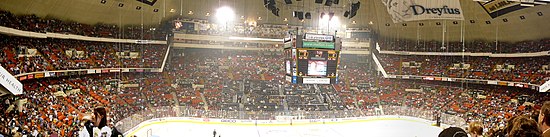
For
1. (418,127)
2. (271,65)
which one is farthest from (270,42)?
(418,127)

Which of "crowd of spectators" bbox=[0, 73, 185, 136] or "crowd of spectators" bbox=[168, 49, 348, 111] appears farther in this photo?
"crowd of spectators" bbox=[168, 49, 348, 111]

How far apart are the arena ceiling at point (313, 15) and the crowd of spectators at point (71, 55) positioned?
125 cm

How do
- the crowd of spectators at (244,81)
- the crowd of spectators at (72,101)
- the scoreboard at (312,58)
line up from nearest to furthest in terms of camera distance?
1. the crowd of spectators at (72,101)
2. the scoreboard at (312,58)
3. the crowd of spectators at (244,81)

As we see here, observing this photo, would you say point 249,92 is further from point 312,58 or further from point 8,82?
point 8,82

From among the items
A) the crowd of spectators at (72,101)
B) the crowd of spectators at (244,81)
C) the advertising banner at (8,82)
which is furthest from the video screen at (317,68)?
the advertising banner at (8,82)

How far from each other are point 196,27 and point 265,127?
33.1ft

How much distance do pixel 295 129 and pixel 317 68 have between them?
4799 mm

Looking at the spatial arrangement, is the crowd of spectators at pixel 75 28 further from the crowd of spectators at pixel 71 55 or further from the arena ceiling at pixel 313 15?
the crowd of spectators at pixel 71 55

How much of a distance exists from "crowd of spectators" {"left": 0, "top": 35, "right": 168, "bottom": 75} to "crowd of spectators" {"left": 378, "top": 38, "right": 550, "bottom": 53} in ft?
53.0

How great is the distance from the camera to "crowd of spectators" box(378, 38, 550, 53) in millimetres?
19562

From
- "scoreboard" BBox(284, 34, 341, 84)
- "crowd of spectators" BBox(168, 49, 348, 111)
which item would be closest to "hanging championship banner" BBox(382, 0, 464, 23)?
"crowd of spectators" BBox(168, 49, 348, 111)

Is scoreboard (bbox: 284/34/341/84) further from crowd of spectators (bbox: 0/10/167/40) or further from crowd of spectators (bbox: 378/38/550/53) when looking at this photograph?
crowd of spectators (bbox: 378/38/550/53)

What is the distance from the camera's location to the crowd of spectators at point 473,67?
1898cm

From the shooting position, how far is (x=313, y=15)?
1009 inches
